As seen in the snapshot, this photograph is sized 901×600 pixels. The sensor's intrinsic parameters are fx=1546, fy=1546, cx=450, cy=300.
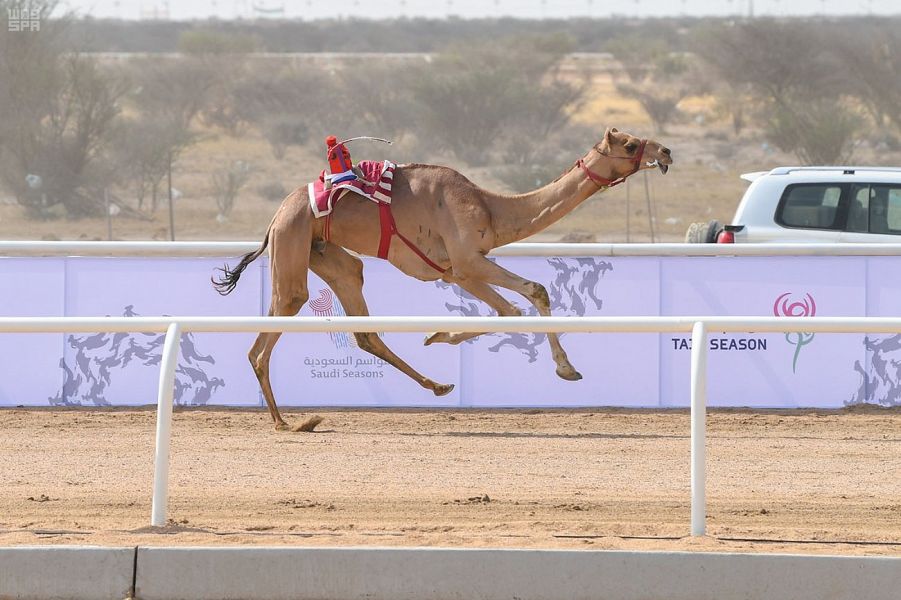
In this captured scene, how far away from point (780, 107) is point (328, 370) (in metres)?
38.6

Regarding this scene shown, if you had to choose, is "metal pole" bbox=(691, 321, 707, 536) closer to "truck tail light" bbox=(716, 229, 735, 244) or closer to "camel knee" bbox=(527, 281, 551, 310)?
"camel knee" bbox=(527, 281, 551, 310)

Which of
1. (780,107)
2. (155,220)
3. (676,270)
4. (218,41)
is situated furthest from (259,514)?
(218,41)

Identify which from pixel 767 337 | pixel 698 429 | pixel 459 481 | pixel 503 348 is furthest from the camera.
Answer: pixel 503 348

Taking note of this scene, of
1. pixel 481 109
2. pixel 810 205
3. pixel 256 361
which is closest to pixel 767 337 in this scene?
pixel 256 361

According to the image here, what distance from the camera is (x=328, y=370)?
12164 mm

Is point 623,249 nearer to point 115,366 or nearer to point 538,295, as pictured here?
point 538,295

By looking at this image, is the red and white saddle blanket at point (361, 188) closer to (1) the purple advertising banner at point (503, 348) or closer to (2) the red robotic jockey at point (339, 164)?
(2) the red robotic jockey at point (339, 164)

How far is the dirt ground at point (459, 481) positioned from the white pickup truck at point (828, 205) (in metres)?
4.43

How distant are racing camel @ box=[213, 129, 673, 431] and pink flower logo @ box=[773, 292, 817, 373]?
174cm

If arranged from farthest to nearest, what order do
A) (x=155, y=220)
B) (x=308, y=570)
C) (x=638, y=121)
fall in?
(x=638, y=121), (x=155, y=220), (x=308, y=570)

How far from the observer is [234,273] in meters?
11.4

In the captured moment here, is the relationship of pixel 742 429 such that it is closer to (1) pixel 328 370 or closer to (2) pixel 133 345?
(1) pixel 328 370

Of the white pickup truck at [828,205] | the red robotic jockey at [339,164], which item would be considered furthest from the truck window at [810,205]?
the red robotic jockey at [339,164]

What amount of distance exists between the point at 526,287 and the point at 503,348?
4.73 ft
